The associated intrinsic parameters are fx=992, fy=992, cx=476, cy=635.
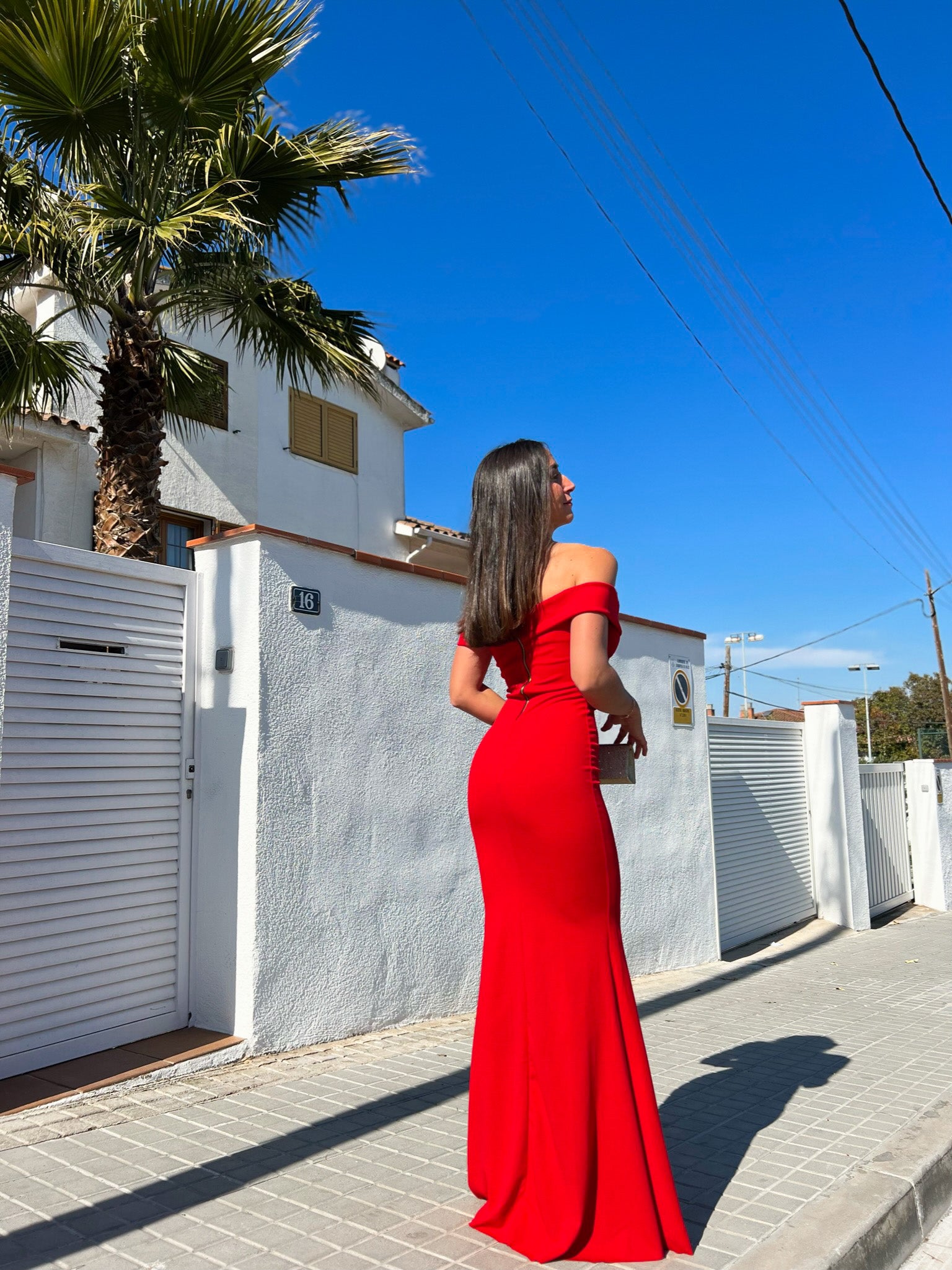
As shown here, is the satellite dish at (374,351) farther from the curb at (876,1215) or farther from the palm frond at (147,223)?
the curb at (876,1215)

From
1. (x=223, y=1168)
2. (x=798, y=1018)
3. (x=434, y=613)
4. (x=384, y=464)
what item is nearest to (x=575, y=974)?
(x=223, y=1168)

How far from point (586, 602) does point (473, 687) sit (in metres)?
0.60

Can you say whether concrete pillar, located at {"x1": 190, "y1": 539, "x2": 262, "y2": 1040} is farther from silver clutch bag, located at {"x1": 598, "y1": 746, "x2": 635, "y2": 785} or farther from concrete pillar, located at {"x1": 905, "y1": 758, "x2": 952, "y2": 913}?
concrete pillar, located at {"x1": 905, "y1": 758, "x2": 952, "y2": 913}

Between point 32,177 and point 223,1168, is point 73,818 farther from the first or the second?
point 32,177

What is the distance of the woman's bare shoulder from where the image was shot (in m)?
3.00

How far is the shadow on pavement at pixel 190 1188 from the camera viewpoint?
2.85m

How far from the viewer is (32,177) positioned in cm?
610

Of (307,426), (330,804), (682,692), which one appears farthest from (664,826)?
(307,426)

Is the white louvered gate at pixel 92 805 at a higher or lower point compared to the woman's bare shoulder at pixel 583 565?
lower

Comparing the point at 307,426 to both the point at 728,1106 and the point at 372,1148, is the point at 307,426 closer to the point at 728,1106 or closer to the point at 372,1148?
the point at 728,1106

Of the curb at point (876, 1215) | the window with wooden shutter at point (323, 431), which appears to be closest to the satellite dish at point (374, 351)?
the curb at point (876, 1215)

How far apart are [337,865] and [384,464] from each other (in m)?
11.4

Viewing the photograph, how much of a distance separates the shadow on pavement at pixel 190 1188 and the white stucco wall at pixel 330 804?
1.01 m

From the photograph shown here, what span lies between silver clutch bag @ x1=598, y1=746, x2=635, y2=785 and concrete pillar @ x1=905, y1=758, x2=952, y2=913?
503 inches
